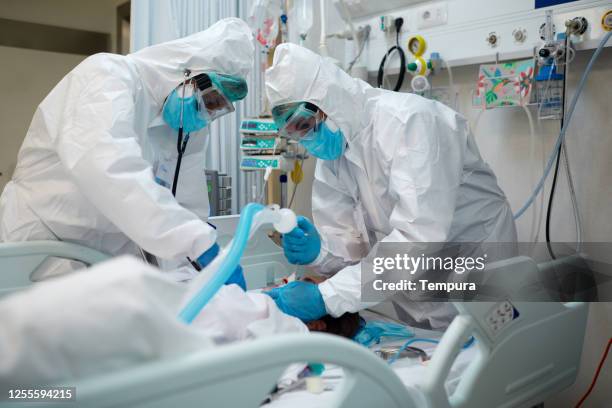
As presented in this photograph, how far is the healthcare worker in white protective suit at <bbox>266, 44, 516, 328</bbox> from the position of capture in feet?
5.14

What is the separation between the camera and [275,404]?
109cm

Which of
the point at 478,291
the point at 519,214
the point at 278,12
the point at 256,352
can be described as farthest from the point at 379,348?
the point at 278,12

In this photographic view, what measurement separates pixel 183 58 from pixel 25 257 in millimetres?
869

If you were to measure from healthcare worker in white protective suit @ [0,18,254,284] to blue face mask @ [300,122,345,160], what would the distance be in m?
0.34

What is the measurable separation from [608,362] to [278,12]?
7.75 ft

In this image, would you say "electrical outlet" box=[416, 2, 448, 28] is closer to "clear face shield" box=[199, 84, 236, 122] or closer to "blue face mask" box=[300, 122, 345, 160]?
"blue face mask" box=[300, 122, 345, 160]

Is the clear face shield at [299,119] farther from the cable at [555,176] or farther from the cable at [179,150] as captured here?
the cable at [555,176]

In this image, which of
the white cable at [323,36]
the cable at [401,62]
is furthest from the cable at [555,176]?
the white cable at [323,36]

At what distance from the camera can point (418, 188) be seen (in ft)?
5.15

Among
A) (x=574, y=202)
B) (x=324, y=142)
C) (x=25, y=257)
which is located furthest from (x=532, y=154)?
(x=25, y=257)

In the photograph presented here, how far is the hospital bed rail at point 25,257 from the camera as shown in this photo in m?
1.50

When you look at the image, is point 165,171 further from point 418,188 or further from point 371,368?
point 371,368

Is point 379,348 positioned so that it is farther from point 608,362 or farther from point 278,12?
point 278,12

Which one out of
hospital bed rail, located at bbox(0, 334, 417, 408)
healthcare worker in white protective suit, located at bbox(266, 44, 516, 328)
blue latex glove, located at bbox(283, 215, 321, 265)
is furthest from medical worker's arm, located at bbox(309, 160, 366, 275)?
hospital bed rail, located at bbox(0, 334, 417, 408)
